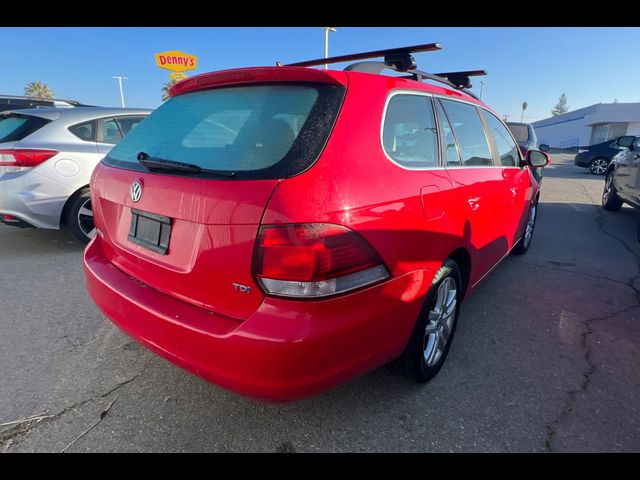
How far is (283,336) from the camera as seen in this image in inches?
55.5

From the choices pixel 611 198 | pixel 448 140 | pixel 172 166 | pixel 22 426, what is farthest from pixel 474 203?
pixel 611 198

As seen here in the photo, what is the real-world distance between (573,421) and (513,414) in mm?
303

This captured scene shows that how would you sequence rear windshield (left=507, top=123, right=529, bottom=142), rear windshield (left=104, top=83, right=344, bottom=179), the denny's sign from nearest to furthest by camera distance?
rear windshield (left=104, top=83, right=344, bottom=179) < rear windshield (left=507, top=123, right=529, bottom=142) < the denny's sign

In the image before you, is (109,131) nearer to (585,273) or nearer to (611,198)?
(585,273)

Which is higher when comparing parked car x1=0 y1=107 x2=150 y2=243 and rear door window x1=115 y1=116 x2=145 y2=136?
rear door window x1=115 y1=116 x2=145 y2=136

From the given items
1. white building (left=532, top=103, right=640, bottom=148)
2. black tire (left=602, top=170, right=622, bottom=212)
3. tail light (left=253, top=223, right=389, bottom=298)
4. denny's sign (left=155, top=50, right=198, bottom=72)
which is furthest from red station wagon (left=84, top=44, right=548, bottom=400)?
white building (left=532, top=103, right=640, bottom=148)

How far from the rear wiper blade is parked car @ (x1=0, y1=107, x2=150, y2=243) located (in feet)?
9.72

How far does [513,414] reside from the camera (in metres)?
2.02

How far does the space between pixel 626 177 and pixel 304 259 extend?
715cm

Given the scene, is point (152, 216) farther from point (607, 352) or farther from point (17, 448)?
point (607, 352)

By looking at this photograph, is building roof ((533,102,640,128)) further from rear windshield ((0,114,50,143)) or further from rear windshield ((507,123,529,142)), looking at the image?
rear windshield ((0,114,50,143))

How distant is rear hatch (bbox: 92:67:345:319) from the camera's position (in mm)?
1480

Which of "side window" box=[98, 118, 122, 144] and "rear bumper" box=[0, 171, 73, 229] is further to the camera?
"side window" box=[98, 118, 122, 144]
